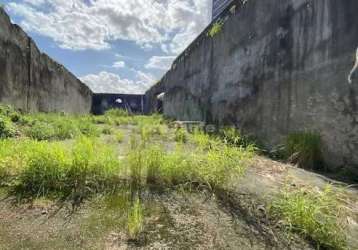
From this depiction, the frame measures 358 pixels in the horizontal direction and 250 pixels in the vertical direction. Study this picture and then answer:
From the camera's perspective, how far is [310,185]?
2775 millimetres

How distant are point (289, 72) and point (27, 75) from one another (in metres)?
6.89

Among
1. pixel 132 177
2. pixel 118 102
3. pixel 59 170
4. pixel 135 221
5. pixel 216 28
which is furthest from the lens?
pixel 118 102

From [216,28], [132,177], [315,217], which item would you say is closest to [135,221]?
[132,177]

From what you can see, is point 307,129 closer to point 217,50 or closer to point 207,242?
point 207,242

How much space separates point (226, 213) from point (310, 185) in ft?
3.03

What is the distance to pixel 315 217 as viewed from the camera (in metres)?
2.07

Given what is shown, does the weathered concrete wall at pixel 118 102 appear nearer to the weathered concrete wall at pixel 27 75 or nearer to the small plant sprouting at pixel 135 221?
the weathered concrete wall at pixel 27 75

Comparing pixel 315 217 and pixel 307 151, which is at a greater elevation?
pixel 307 151

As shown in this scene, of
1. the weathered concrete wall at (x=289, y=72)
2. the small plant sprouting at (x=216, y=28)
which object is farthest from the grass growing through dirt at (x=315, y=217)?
the small plant sprouting at (x=216, y=28)

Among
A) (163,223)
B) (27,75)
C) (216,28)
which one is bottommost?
(163,223)

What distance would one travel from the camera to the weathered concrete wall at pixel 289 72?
336 cm

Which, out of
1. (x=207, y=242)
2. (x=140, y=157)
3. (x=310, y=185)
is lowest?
(x=207, y=242)

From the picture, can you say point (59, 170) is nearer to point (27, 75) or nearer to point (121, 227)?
point (121, 227)

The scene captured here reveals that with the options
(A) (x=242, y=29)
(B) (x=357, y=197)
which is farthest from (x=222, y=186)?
(A) (x=242, y=29)
